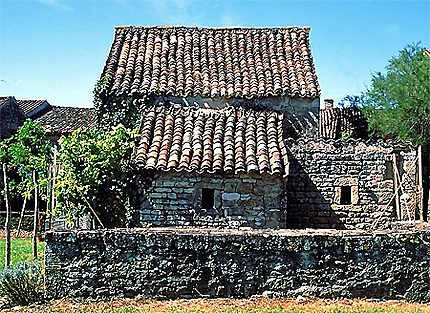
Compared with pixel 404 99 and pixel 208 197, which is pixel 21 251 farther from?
pixel 404 99

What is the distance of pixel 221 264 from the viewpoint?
9.23 m

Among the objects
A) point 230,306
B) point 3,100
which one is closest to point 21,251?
point 230,306

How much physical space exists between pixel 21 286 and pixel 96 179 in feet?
14.3

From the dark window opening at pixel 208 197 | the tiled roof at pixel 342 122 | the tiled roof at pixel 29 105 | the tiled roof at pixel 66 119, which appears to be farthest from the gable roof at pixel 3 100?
the dark window opening at pixel 208 197

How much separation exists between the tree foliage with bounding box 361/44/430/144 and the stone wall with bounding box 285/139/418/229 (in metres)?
3.26

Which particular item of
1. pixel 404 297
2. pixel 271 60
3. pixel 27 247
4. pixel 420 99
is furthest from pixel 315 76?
pixel 27 247

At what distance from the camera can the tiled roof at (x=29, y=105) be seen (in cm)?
3578

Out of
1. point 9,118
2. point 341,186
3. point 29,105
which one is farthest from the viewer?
point 29,105

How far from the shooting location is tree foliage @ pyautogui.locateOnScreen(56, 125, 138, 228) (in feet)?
43.7

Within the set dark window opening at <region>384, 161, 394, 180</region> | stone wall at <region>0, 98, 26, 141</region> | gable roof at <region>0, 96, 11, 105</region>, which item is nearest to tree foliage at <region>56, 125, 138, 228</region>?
dark window opening at <region>384, 161, 394, 180</region>

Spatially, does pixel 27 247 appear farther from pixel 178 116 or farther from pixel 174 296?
pixel 174 296

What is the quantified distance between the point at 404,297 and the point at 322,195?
545 cm

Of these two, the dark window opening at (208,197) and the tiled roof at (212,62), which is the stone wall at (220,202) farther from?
the tiled roof at (212,62)

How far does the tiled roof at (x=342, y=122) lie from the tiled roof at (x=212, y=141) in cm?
777
